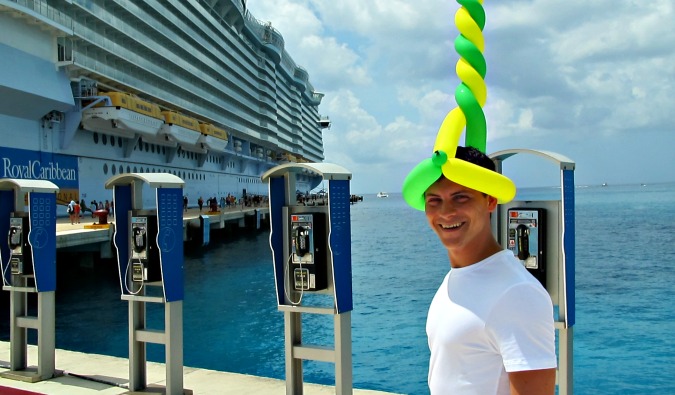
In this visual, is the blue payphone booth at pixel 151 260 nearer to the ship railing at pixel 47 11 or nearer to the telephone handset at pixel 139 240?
the telephone handset at pixel 139 240

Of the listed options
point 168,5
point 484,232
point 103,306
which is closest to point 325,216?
point 484,232

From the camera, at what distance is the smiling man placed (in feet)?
5.21

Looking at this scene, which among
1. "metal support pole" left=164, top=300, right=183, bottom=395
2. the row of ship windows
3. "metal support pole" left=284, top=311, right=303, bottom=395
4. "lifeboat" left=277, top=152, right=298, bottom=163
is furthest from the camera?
"lifeboat" left=277, top=152, right=298, bottom=163

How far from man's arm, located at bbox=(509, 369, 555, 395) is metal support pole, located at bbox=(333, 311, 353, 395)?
3478mm

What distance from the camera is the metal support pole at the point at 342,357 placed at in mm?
5031

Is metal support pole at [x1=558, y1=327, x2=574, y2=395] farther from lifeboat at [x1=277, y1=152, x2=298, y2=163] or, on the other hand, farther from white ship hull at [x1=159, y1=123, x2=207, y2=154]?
lifeboat at [x1=277, y1=152, x2=298, y2=163]

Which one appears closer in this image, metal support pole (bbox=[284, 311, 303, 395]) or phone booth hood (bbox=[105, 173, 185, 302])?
metal support pole (bbox=[284, 311, 303, 395])

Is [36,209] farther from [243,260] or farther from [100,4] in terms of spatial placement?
[100,4]

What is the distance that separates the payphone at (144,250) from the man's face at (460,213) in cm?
501

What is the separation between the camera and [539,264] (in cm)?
452

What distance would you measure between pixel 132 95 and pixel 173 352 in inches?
1268

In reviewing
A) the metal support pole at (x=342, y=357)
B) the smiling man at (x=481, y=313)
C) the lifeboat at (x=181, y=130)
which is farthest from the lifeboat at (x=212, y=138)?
the smiling man at (x=481, y=313)

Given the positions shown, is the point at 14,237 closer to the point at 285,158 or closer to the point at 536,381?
the point at 536,381

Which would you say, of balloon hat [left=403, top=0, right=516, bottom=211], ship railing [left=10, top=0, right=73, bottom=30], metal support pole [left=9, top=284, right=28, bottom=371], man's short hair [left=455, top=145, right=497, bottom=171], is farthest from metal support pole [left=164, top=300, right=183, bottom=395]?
ship railing [left=10, top=0, right=73, bottom=30]
